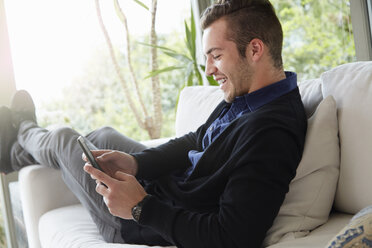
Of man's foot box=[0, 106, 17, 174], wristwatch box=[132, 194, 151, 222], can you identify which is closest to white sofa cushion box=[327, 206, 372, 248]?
wristwatch box=[132, 194, 151, 222]

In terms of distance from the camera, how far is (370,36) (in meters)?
2.37

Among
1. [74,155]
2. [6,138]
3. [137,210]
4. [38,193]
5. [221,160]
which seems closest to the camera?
[137,210]

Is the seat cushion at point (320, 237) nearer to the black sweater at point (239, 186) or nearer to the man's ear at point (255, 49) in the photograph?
the black sweater at point (239, 186)

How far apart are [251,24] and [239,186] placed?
558 mm

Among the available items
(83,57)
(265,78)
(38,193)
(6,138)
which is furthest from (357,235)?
(83,57)

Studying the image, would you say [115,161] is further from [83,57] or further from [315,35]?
[83,57]

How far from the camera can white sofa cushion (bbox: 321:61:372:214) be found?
121cm

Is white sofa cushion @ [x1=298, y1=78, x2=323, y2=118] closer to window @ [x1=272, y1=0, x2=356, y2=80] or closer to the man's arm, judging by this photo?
the man's arm

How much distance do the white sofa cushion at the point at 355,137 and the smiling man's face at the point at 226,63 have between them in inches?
10.9

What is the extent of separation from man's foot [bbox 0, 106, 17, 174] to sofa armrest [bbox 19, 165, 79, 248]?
7.4 inches

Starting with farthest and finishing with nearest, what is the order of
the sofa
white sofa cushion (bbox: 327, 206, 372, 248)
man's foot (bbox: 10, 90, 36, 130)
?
man's foot (bbox: 10, 90, 36, 130) < the sofa < white sofa cushion (bbox: 327, 206, 372, 248)

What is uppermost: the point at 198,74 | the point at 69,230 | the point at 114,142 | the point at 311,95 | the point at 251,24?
the point at 251,24

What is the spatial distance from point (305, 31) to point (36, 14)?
2323 mm

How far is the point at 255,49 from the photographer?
1407mm
